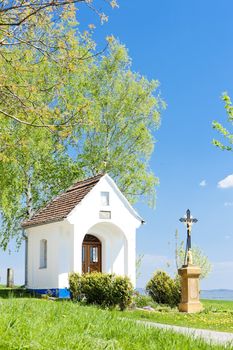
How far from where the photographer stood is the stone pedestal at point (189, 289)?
22.1 m

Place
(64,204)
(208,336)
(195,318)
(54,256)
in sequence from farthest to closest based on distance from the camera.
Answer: (64,204), (54,256), (195,318), (208,336)

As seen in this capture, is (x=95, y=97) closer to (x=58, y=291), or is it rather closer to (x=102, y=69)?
(x=102, y=69)

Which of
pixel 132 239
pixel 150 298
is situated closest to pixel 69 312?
pixel 150 298

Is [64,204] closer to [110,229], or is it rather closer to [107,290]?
[110,229]

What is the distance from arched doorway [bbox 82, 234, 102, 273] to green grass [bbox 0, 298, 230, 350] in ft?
57.0

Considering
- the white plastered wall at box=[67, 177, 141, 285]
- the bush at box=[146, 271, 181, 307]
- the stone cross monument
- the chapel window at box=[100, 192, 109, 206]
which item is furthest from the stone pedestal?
the chapel window at box=[100, 192, 109, 206]

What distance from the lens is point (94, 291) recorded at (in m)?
21.1

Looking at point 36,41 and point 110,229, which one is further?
point 110,229

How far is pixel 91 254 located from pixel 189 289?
689 cm

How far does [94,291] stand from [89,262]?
680 cm

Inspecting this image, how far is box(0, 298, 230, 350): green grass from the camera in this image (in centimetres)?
754

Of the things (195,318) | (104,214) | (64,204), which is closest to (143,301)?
(195,318)

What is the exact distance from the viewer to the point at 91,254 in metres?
28.0

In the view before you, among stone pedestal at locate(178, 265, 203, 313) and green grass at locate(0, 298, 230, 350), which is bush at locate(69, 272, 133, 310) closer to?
stone pedestal at locate(178, 265, 203, 313)
